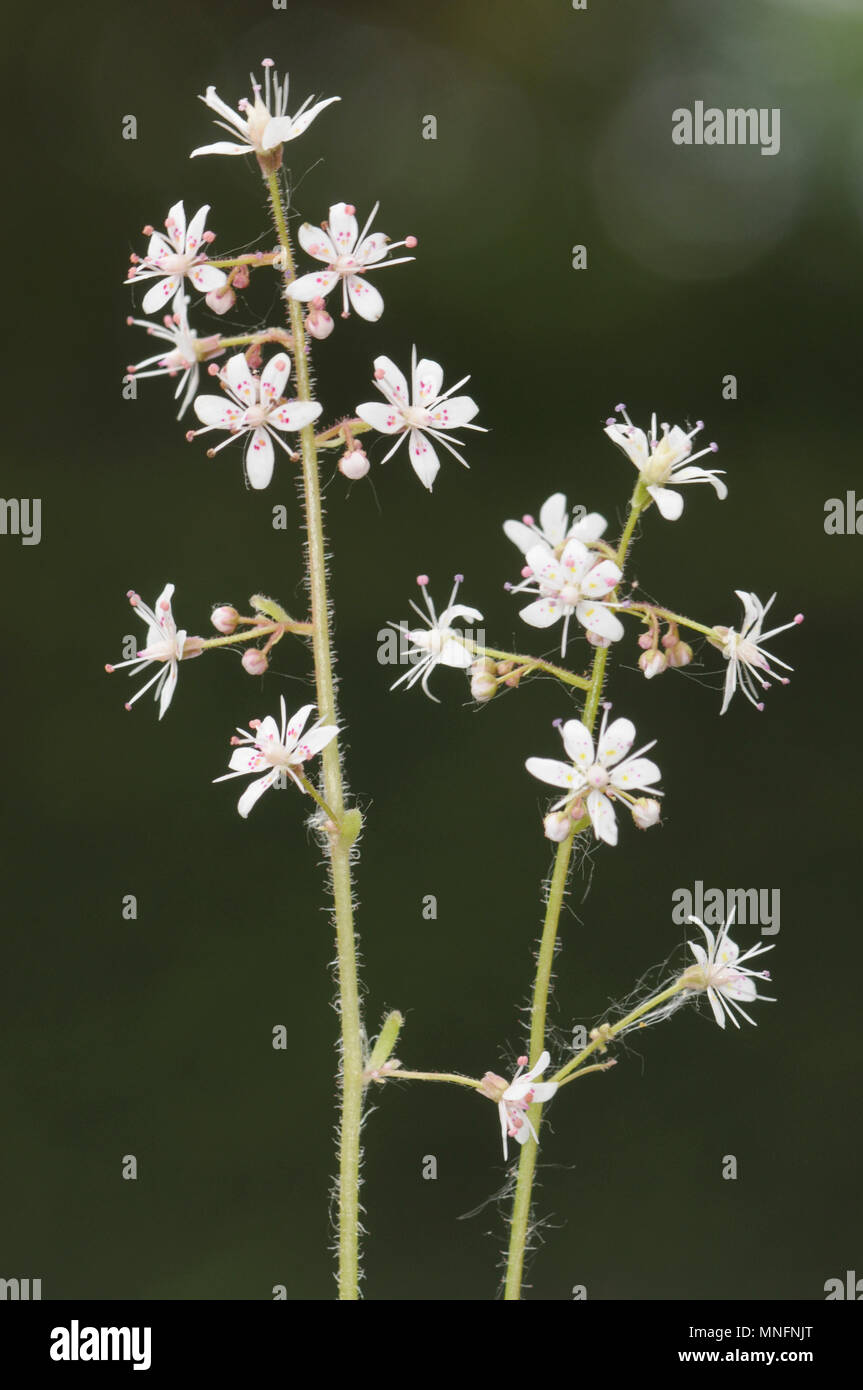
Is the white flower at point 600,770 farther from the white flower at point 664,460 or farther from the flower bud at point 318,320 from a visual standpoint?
the flower bud at point 318,320

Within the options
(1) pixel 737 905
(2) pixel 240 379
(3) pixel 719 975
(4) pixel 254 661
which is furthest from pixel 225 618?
(1) pixel 737 905

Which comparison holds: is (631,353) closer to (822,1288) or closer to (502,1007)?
(502,1007)

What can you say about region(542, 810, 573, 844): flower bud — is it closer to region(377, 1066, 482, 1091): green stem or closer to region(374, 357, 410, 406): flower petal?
region(377, 1066, 482, 1091): green stem

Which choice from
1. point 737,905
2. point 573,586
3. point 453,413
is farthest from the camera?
point 737,905

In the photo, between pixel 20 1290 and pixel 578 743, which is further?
pixel 20 1290
